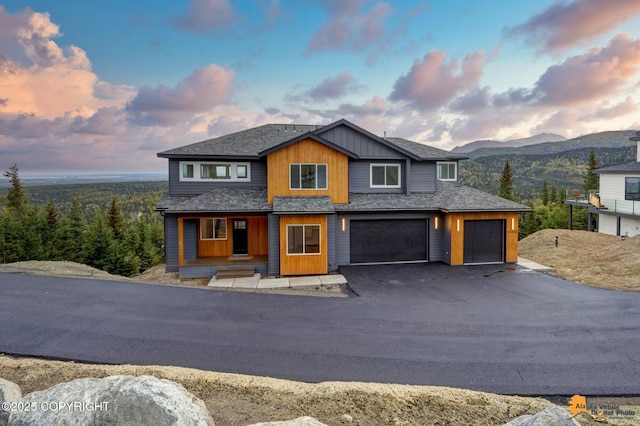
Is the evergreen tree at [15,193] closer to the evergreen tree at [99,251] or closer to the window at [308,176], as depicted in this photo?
the evergreen tree at [99,251]

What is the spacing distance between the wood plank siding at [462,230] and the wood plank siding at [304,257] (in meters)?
5.96

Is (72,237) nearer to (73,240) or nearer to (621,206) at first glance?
(73,240)

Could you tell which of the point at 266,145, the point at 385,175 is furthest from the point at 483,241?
the point at 266,145

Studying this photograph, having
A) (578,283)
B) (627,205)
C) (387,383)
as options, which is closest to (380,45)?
(578,283)

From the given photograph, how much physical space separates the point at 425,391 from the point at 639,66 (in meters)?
26.0

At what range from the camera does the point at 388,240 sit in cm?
1534

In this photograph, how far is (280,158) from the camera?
14641 mm

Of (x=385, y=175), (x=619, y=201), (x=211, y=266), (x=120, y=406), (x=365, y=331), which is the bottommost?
(x=365, y=331)

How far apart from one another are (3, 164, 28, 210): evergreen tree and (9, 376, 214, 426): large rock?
151 ft

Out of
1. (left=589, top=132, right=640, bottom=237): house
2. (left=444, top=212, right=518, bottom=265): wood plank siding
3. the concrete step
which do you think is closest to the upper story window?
the concrete step

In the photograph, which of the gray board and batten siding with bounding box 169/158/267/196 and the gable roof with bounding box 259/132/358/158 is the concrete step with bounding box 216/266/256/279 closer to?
the gray board and batten siding with bounding box 169/158/267/196

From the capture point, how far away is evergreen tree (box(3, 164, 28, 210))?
3797 cm

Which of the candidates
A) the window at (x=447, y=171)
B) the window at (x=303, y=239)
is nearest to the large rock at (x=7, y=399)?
the window at (x=303, y=239)

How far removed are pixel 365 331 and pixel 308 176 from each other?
866 cm
